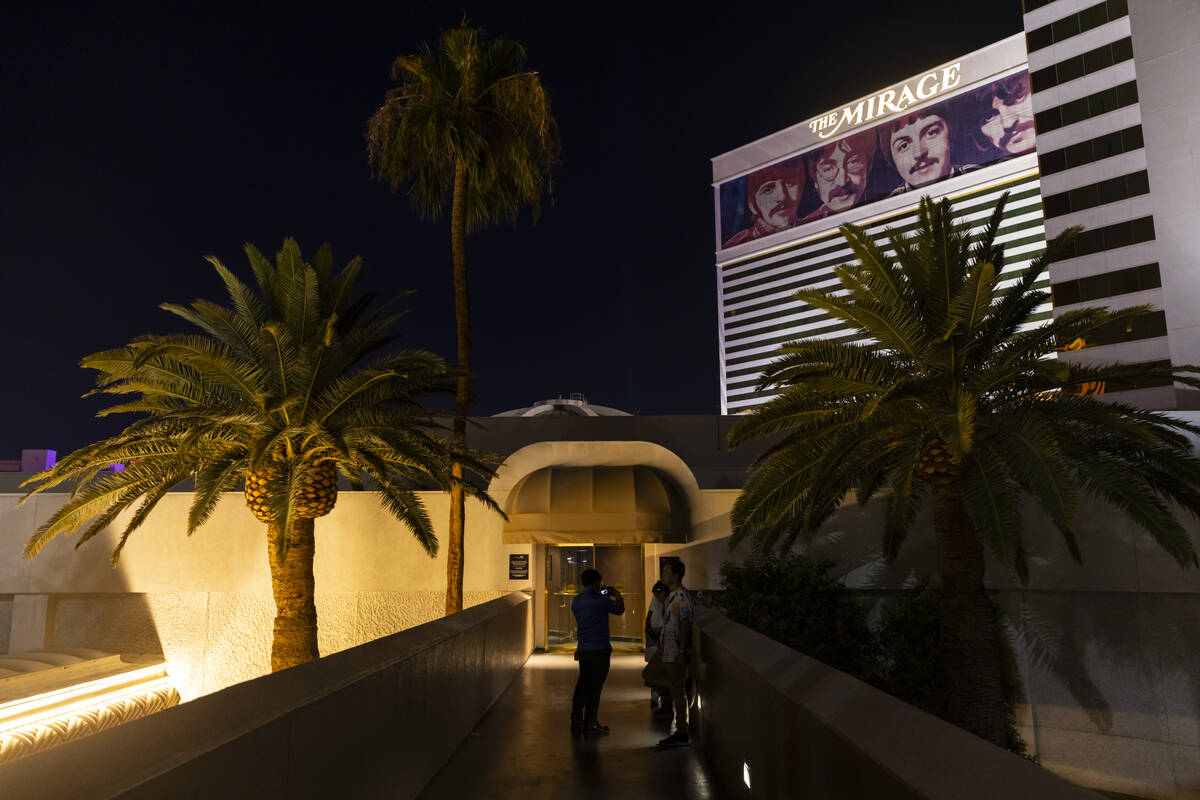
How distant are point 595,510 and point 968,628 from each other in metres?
7.67

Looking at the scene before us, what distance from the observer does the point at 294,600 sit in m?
14.2

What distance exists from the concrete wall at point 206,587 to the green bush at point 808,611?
5.21 meters

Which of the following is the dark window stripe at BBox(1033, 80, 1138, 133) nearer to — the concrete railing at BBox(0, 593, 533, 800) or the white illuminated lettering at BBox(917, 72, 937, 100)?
the concrete railing at BBox(0, 593, 533, 800)

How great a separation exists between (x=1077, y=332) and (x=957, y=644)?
4995 mm

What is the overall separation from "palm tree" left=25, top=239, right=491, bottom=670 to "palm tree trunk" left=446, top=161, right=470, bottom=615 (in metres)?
1.40

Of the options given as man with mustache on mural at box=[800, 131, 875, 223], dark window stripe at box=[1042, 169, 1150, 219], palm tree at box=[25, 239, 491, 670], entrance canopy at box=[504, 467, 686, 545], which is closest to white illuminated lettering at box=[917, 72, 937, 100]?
man with mustache on mural at box=[800, 131, 875, 223]

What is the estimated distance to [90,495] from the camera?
14016mm

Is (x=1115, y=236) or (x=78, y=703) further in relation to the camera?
(x=1115, y=236)

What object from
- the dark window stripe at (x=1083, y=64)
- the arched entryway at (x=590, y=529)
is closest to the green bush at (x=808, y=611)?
the arched entryway at (x=590, y=529)

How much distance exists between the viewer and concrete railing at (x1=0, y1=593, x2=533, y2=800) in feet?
8.25

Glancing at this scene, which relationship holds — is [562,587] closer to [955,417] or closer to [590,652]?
[590,652]

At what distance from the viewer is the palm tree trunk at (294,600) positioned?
1392cm

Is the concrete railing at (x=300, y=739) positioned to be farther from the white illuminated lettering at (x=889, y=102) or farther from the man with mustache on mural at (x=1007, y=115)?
the white illuminated lettering at (x=889, y=102)

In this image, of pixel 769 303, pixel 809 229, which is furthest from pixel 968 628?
pixel 769 303
